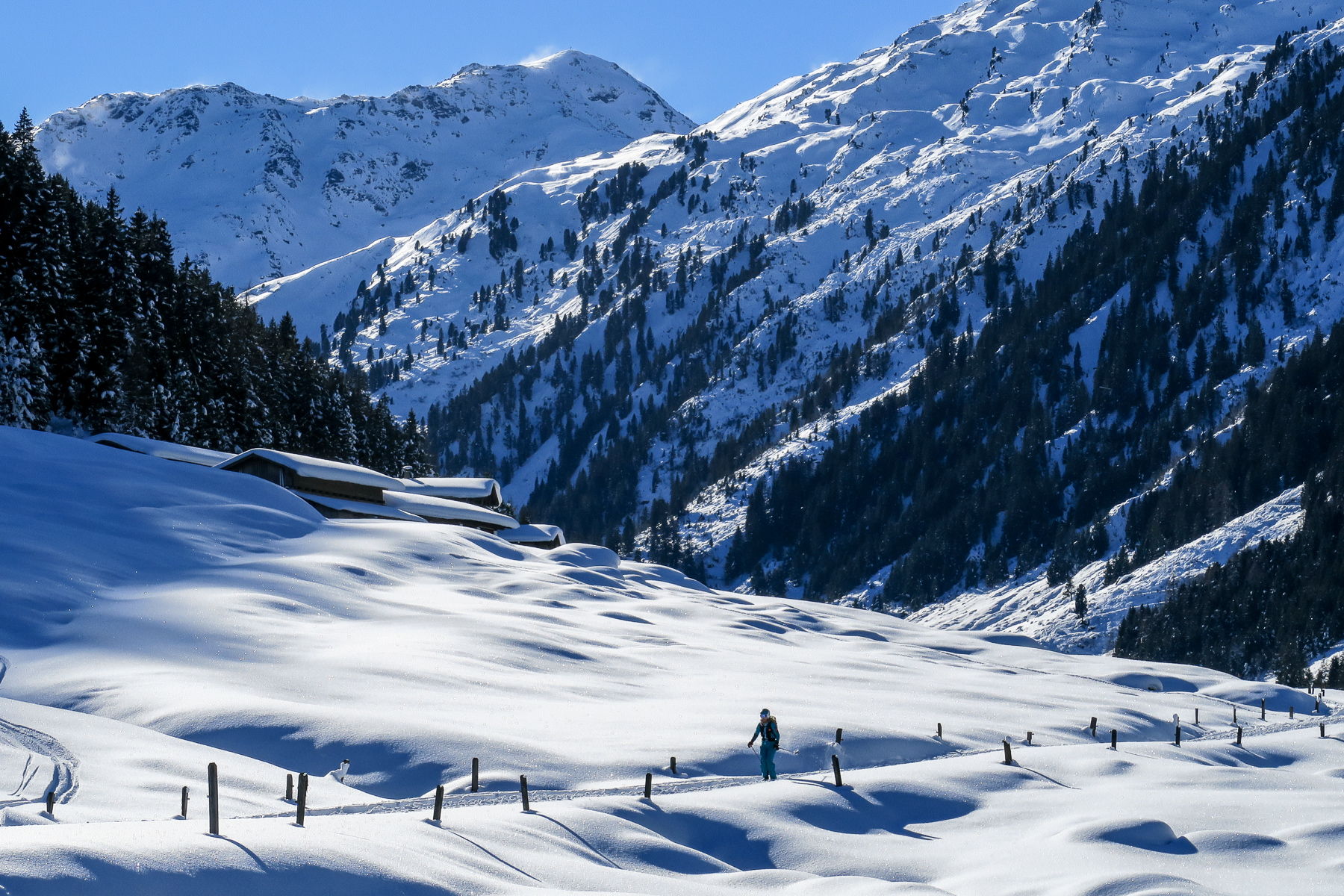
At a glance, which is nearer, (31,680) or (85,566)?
(31,680)

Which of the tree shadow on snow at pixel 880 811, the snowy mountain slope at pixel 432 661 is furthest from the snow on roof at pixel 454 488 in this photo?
the tree shadow on snow at pixel 880 811

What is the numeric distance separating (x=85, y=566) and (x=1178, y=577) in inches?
4927

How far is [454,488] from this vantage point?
269 feet

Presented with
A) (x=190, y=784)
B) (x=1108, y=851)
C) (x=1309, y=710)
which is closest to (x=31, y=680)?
(x=190, y=784)

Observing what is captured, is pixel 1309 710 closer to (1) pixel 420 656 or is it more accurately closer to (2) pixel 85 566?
(1) pixel 420 656

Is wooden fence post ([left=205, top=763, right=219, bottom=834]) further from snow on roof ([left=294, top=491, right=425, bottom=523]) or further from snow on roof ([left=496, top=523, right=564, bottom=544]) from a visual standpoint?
snow on roof ([left=496, top=523, right=564, bottom=544])

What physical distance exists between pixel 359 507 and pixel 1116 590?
339 feet

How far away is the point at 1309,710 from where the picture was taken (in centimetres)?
6156

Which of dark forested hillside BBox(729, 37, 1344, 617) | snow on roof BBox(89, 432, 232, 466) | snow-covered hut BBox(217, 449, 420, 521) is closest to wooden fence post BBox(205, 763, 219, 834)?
snow on roof BBox(89, 432, 232, 466)

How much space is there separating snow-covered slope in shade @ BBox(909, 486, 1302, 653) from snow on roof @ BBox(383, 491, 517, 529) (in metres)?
75.8

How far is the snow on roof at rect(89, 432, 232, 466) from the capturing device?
5819cm

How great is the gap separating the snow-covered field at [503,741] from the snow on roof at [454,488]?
80.0 feet

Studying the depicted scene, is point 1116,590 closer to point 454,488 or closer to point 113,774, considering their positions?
point 454,488

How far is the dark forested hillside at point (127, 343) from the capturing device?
54.1m
